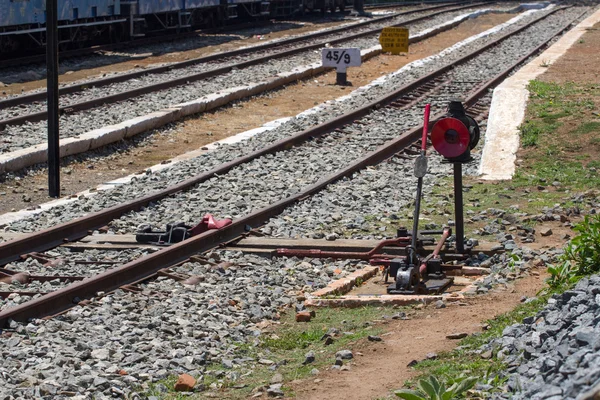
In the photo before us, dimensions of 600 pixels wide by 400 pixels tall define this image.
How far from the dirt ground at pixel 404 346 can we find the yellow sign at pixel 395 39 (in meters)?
20.0

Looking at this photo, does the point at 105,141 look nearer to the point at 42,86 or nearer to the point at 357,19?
the point at 42,86

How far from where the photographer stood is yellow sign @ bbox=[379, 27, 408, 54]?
27297 mm

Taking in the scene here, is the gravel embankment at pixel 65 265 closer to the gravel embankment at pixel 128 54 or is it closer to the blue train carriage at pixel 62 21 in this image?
the gravel embankment at pixel 128 54

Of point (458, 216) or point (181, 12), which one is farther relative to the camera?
point (181, 12)

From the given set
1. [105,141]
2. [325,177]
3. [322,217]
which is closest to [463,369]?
[322,217]

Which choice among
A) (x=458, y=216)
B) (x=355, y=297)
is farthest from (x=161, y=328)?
(x=458, y=216)

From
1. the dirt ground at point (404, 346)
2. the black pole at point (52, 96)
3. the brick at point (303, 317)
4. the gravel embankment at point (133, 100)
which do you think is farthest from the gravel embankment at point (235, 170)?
the dirt ground at point (404, 346)

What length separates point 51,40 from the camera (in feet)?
40.5

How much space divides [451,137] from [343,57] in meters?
14.0

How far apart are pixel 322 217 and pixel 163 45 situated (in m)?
21.1

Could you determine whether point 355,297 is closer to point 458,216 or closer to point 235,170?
point 458,216

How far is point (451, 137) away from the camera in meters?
8.66

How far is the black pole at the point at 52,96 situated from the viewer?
12.3 m

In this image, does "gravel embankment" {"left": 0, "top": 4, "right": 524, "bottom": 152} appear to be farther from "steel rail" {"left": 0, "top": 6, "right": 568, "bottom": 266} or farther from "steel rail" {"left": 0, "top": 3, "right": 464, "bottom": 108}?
"steel rail" {"left": 0, "top": 6, "right": 568, "bottom": 266}
